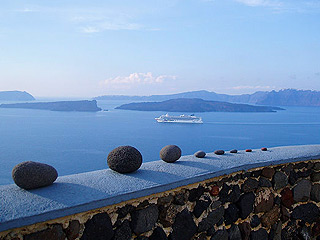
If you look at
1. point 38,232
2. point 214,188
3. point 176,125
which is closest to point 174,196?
point 214,188

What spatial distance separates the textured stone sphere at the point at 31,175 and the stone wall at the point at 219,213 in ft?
0.71

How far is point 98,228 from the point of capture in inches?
49.1

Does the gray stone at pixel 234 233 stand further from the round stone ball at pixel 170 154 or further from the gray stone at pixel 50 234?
the gray stone at pixel 50 234

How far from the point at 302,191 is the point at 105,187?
57.7 inches

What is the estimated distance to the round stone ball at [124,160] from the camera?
5.09 feet

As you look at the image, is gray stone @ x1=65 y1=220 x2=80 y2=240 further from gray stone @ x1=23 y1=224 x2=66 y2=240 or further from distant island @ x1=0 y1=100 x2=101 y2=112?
distant island @ x1=0 y1=100 x2=101 y2=112

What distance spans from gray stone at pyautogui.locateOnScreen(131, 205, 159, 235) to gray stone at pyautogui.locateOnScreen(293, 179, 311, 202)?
1139mm

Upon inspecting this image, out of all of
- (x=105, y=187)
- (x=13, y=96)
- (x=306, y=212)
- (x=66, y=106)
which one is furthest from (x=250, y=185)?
(x=13, y=96)

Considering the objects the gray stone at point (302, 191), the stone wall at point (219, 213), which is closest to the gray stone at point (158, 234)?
the stone wall at point (219, 213)

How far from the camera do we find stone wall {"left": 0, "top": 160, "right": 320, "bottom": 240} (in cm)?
123

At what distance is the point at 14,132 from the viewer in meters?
37.0

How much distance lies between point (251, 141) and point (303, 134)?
9449 millimetres

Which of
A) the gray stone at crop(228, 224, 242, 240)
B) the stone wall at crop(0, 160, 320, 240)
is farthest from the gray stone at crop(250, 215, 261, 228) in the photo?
the gray stone at crop(228, 224, 242, 240)

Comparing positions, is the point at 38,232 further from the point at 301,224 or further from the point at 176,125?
the point at 176,125
